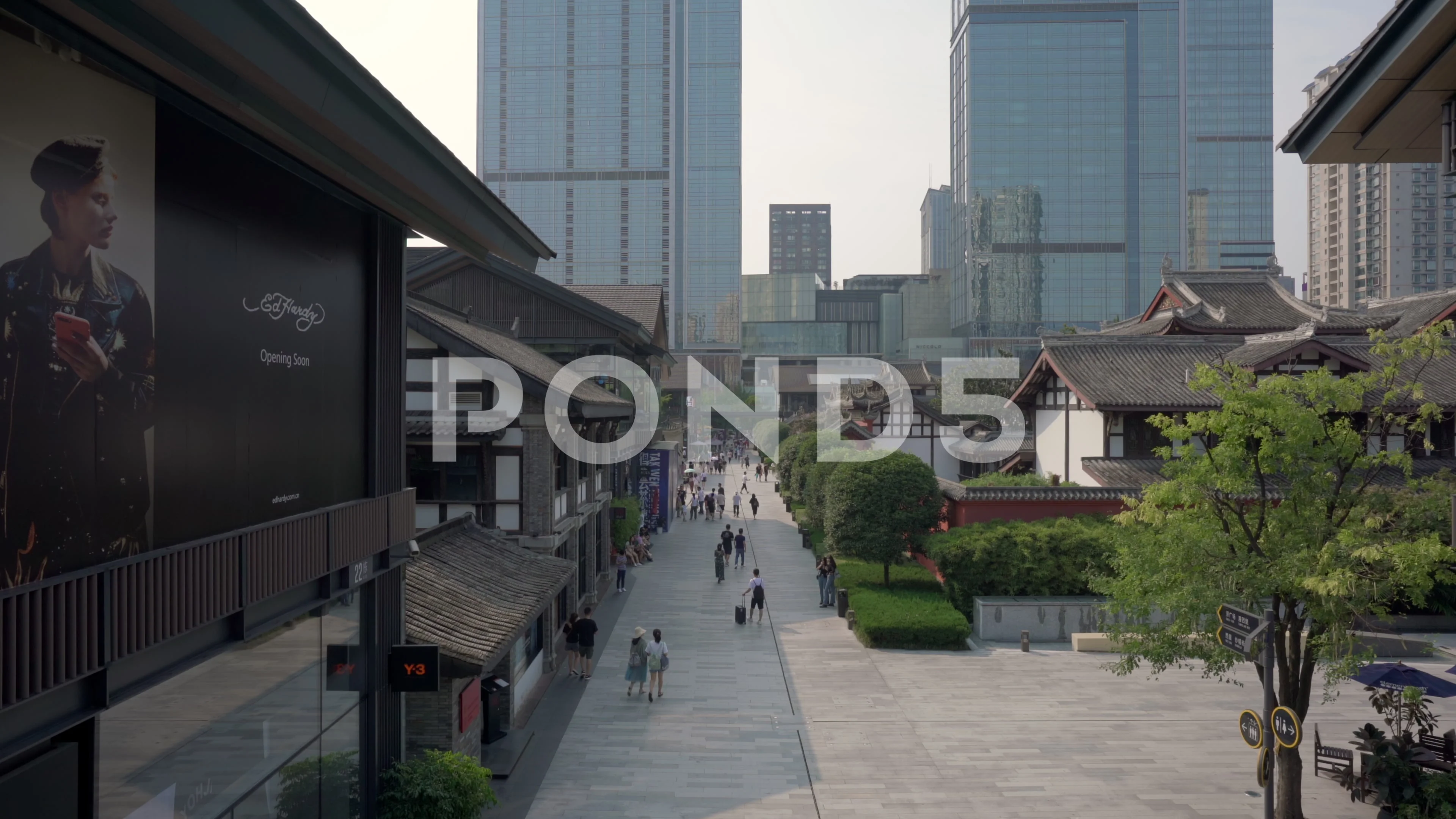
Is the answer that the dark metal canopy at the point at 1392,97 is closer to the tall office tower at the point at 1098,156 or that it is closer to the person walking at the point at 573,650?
the person walking at the point at 573,650

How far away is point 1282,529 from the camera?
12.7 meters

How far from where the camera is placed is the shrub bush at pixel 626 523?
30.6 meters

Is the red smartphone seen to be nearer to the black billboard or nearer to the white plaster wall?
the black billboard

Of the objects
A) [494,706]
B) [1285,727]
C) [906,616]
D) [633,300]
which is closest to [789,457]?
[633,300]

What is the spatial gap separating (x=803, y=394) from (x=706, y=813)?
112049mm

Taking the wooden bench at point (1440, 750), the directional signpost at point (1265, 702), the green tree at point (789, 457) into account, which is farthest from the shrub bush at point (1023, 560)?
the green tree at point (789, 457)

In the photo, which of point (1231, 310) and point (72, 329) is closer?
point (72, 329)

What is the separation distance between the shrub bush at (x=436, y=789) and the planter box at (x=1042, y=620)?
1439 centimetres

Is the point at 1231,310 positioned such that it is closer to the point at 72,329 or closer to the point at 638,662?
the point at 638,662

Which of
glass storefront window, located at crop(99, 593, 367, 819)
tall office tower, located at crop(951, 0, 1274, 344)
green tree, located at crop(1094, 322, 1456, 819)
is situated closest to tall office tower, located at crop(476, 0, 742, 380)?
tall office tower, located at crop(951, 0, 1274, 344)

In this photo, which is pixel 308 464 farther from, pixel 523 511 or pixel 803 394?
pixel 803 394

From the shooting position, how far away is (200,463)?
720 centimetres

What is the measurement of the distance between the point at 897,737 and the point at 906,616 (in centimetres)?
656

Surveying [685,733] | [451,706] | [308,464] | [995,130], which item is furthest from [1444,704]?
[995,130]
